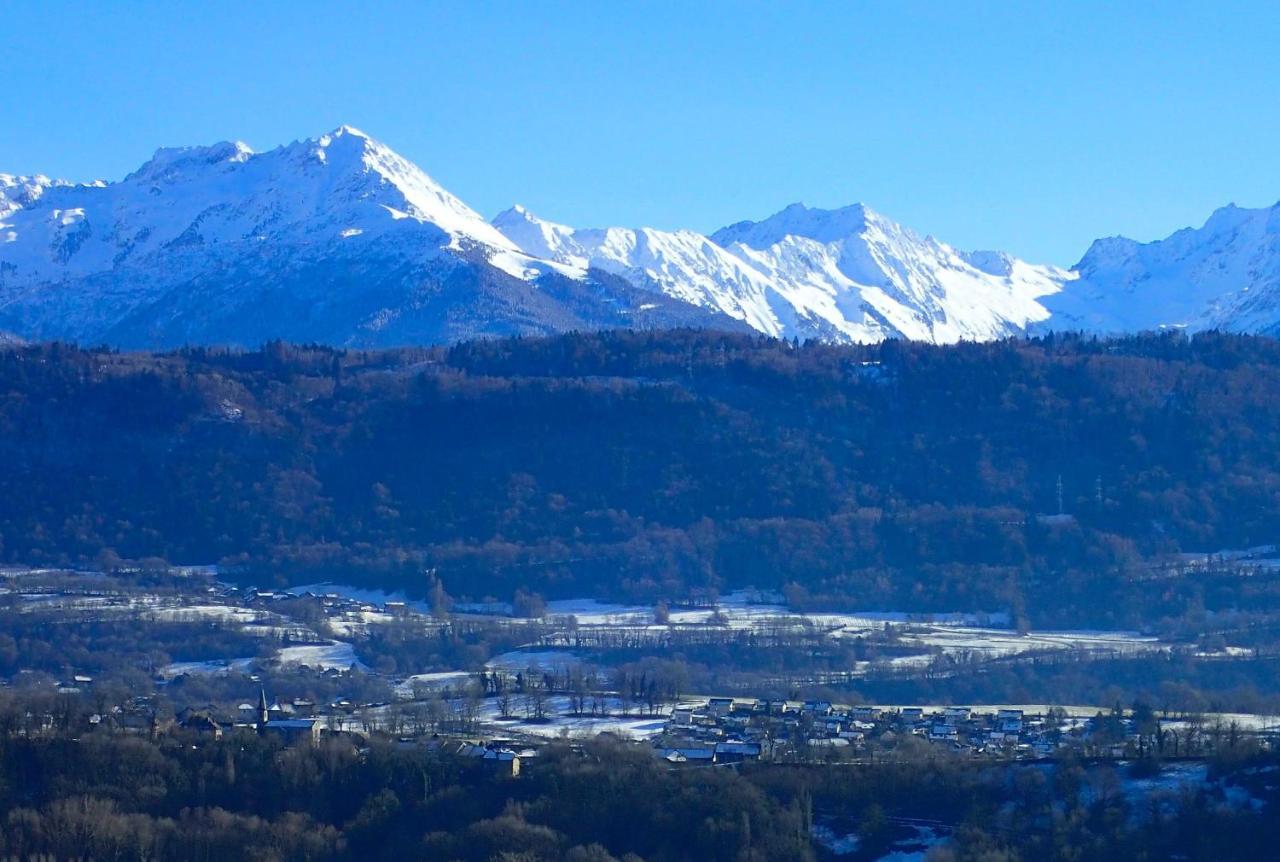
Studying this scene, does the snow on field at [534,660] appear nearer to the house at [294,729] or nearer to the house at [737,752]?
the house at [294,729]

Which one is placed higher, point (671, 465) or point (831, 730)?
point (671, 465)

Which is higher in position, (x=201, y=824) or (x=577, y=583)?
(x=577, y=583)

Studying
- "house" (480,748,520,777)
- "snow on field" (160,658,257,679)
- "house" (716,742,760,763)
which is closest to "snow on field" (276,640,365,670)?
"snow on field" (160,658,257,679)

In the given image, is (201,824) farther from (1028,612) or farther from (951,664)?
(1028,612)

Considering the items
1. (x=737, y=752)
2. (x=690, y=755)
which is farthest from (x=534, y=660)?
(x=737, y=752)

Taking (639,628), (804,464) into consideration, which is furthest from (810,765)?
(804,464)

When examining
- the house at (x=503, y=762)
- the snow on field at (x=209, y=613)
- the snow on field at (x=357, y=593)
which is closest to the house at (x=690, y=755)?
the house at (x=503, y=762)

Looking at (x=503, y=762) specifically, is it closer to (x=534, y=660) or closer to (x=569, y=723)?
(x=569, y=723)
